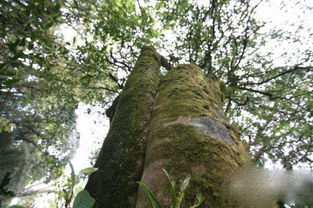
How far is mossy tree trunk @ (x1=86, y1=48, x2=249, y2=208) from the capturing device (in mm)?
1078

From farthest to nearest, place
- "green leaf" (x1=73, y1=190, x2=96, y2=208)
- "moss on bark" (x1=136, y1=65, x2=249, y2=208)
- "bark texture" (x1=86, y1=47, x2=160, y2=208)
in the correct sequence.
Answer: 1. "bark texture" (x1=86, y1=47, x2=160, y2=208)
2. "moss on bark" (x1=136, y1=65, x2=249, y2=208)
3. "green leaf" (x1=73, y1=190, x2=96, y2=208)

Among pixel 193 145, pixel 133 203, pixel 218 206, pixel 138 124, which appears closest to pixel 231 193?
pixel 218 206

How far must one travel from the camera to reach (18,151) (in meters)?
12.6

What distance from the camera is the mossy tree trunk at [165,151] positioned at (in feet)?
3.54

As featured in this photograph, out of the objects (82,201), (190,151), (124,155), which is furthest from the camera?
(124,155)

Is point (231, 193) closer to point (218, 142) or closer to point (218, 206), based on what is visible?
point (218, 206)

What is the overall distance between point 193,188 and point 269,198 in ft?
1.13

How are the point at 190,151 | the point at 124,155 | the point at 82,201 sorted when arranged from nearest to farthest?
the point at 82,201 < the point at 190,151 < the point at 124,155

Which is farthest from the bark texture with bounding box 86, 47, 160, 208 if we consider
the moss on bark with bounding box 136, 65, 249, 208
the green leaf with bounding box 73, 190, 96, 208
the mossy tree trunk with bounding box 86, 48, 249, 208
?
the green leaf with bounding box 73, 190, 96, 208

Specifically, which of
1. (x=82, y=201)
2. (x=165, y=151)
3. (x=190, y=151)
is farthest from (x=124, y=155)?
(x=82, y=201)

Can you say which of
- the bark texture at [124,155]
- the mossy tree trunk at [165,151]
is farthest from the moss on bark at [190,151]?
the bark texture at [124,155]

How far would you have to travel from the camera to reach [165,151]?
1283 millimetres

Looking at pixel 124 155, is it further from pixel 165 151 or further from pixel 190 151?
pixel 190 151

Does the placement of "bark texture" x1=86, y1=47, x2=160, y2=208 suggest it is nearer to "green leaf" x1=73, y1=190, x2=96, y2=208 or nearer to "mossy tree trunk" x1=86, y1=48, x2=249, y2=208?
"mossy tree trunk" x1=86, y1=48, x2=249, y2=208
